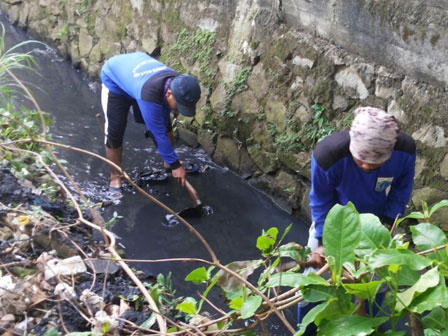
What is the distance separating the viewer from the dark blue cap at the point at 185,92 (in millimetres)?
3801

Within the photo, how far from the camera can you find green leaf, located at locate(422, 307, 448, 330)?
1063 millimetres

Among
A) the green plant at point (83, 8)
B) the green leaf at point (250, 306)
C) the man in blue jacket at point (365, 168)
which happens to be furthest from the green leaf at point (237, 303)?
the green plant at point (83, 8)

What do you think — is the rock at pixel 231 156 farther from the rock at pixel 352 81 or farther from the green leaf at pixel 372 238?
the green leaf at pixel 372 238

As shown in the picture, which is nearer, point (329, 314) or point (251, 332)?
point (329, 314)

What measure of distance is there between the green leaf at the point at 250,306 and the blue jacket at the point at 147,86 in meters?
3.00

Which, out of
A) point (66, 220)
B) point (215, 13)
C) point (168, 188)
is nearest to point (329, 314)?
point (66, 220)

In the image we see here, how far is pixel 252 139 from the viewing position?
4930mm

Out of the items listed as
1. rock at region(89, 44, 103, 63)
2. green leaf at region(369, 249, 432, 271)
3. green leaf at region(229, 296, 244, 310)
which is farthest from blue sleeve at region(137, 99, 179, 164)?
rock at region(89, 44, 103, 63)

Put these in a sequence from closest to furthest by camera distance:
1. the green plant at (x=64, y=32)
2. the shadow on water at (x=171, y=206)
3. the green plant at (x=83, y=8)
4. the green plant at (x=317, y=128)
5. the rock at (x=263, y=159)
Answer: the shadow on water at (x=171, y=206) < the green plant at (x=317, y=128) < the rock at (x=263, y=159) < the green plant at (x=83, y=8) < the green plant at (x=64, y=32)

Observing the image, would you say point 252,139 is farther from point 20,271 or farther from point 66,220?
point 20,271

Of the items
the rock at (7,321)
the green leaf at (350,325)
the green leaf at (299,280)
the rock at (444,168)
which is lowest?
the rock at (7,321)

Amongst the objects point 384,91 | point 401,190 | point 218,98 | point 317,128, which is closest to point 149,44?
point 218,98

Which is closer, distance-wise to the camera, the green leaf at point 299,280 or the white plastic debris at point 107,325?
the green leaf at point 299,280

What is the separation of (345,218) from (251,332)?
0.41m
